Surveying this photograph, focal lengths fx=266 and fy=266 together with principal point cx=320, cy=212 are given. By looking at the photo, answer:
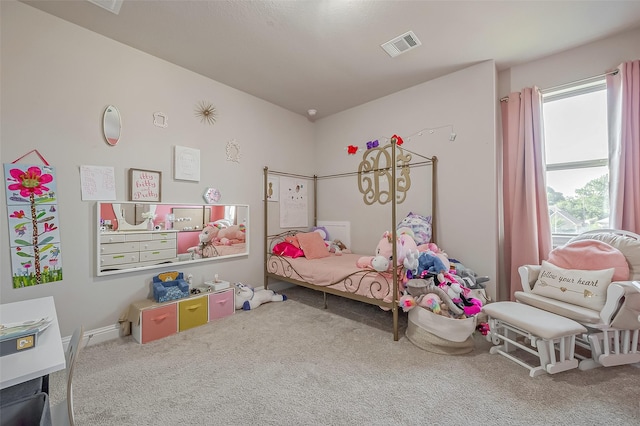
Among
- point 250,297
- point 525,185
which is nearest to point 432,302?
point 525,185

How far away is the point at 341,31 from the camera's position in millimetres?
2322

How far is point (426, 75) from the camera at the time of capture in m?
3.09

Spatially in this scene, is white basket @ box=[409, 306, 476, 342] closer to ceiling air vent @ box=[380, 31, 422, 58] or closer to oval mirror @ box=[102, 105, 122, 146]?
ceiling air vent @ box=[380, 31, 422, 58]

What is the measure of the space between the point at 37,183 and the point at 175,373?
1817mm

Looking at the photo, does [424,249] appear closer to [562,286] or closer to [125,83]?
[562,286]

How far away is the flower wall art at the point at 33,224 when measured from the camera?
78.3 inches

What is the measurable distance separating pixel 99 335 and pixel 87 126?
1836mm

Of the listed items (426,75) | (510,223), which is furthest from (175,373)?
(426,75)

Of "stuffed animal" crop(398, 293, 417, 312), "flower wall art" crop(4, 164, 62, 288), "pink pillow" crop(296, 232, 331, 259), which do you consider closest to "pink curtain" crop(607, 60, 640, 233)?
"stuffed animal" crop(398, 293, 417, 312)

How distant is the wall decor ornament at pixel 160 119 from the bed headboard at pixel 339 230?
2.52 m

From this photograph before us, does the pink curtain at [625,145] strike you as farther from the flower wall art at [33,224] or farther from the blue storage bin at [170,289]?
the flower wall art at [33,224]

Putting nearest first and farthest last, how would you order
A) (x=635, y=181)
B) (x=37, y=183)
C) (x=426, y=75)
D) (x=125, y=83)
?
(x=37, y=183)
(x=635, y=181)
(x=125, y=83)
(x=426, y=75)

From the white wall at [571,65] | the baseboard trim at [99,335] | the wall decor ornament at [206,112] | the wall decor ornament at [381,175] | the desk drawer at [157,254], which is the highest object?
the white wall at [571,65]

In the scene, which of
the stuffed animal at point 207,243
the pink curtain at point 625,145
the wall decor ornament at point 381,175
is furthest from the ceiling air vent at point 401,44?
the stuffed animal at point 207,243
